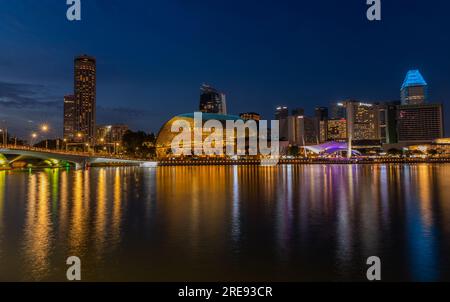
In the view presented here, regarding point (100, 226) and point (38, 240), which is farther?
point (100, 226)

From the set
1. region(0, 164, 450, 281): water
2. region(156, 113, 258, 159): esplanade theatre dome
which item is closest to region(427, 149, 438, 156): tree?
region(156, 113, 258, 159): esplanade theatre dome

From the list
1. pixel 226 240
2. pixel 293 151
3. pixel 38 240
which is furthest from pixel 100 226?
pixel 293 151

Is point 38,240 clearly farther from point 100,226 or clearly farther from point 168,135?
Result: point 168,135

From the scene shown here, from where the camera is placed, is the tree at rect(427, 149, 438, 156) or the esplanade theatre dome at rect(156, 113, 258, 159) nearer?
the esplanade theatre dome at rect(156, 113, 258, 159)

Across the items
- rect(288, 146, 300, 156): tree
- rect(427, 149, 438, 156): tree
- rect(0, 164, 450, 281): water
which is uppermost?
rect(288, 146, 300, 156): tree

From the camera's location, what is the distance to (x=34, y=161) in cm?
10388

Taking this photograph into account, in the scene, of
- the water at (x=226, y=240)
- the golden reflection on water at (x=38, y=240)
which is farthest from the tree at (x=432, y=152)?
the golden reflection on water at (x=38, y=240)

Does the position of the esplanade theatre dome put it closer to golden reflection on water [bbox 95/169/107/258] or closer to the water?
golden reflection on water [bbox 95/169/107/258]

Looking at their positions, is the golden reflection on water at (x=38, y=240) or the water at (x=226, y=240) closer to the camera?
the water at (x=226, y=240)

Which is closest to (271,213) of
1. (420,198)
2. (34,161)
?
(420,198)

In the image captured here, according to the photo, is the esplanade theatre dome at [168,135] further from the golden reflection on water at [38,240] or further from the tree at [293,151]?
the golden reflection on water at [38,240]

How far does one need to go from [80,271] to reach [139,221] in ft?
21.0

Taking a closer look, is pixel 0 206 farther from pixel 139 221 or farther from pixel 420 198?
pixel 420 198

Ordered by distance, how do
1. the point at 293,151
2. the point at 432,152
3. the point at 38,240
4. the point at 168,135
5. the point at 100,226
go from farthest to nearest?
the point at 293,151
the point at 432,152
the point at 168,135
the point at 100,226
the point at 38,240
